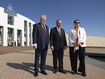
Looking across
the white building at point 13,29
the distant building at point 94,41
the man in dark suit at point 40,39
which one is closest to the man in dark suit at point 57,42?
the man in dark suit at point 40,39

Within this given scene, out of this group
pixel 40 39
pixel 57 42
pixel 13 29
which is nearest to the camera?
pixel 40 39

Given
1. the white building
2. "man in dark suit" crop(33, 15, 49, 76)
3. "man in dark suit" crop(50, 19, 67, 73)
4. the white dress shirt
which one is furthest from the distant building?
"man in dark suit" crop(33, 15, 49, 76)

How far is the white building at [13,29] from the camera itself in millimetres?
58469

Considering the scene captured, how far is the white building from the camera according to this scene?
58.5 meters

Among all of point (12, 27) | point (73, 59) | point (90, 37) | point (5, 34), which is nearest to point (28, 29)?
point (12, 27)

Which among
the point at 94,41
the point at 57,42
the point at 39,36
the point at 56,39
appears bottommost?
the point at 57,42

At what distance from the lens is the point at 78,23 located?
310 inches

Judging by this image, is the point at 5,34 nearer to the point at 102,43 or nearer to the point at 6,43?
the point at 6,43

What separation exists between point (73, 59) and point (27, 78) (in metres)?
1.82

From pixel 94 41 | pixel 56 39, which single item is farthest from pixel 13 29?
pixel 56 39

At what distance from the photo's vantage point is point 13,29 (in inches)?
2537

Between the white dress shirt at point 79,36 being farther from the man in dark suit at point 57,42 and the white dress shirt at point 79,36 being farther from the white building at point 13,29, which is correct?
the white building at point 13,29

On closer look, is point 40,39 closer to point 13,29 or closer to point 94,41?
point 13,29

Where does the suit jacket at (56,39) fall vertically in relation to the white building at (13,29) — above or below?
below
